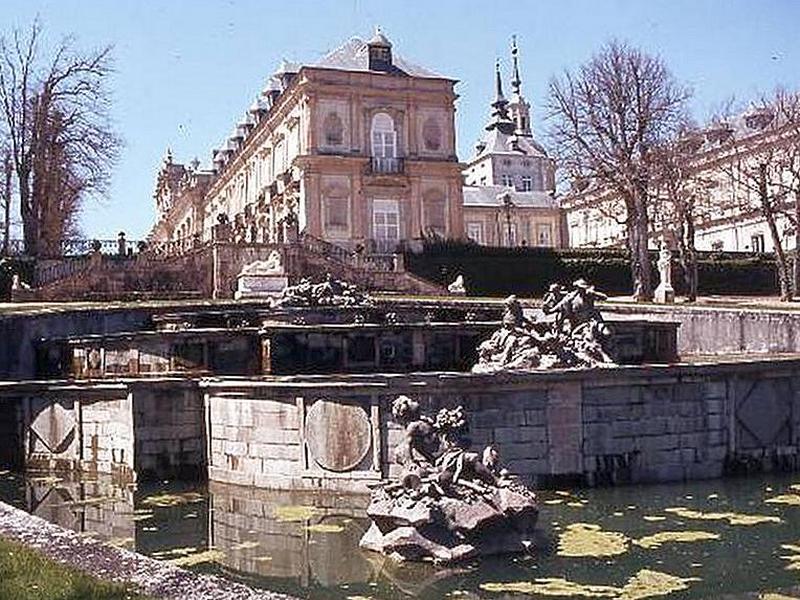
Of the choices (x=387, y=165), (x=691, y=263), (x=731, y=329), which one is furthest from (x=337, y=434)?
(x=387, y=165)

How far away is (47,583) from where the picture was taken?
7.59 m

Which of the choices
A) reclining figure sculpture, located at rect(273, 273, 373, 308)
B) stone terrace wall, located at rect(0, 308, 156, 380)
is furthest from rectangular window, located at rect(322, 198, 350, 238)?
reclining figure sculpture, located at rect(273, 273, 373, 308)

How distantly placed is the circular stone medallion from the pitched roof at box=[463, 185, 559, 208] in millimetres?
74005

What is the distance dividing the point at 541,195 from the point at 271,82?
31.2 metres

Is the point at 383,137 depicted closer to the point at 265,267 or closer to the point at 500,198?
the point at 265,267

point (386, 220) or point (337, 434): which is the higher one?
point (386, 220)

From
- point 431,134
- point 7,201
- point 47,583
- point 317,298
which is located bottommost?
point 47,583

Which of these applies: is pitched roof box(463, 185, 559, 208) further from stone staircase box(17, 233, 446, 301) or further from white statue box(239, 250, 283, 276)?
white statue box(239, 250, 283, 276)

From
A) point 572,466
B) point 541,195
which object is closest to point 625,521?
point 572,466

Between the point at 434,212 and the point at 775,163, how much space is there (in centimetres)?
1830

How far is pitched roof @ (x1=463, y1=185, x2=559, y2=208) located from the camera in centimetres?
8900

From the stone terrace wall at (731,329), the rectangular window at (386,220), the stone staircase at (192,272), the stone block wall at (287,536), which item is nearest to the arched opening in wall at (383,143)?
the rectangular window at (386,220)

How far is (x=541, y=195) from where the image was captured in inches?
3639

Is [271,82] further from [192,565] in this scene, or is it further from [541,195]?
[192,565]
